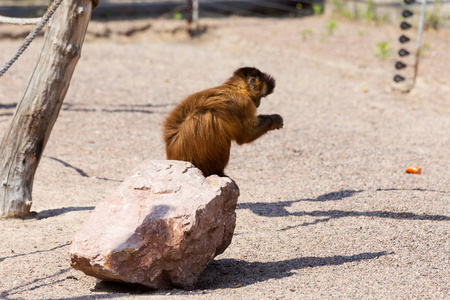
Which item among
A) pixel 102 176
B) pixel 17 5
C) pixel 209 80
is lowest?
pixel 102 176

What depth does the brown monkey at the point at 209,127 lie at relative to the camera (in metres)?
5.13

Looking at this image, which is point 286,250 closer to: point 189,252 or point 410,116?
point 189,252

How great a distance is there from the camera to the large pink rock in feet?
13.4

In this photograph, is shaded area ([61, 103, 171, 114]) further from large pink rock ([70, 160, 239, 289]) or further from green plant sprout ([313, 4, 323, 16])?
green plant sprout ([313, 4, 323, 16])

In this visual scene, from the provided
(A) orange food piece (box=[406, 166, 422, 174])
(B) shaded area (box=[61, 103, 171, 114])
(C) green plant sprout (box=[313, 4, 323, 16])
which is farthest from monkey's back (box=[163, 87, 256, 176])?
(C) green plant sprout (box=[313, 4, 323, 16])

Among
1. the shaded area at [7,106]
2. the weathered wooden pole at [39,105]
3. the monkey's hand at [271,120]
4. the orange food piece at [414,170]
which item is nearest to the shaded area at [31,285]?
the weathered wooden pole at [39,105]

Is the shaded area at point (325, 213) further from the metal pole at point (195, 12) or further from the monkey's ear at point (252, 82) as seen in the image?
the metal pole at point (195, 12)

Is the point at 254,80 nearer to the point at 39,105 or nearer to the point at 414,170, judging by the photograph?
the point at 39,105

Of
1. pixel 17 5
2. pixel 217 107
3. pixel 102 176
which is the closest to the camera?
pixel 217 107

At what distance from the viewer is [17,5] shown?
47.2ft

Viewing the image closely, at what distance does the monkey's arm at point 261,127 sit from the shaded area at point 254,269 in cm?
116

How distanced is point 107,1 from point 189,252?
41.5ft

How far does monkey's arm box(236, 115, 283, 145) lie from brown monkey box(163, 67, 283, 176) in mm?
14

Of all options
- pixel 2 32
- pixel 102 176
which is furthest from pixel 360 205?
pixel 2 32
